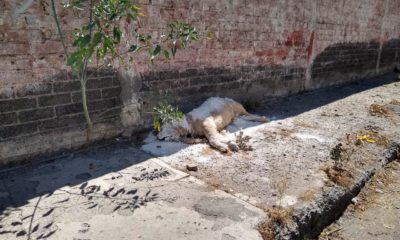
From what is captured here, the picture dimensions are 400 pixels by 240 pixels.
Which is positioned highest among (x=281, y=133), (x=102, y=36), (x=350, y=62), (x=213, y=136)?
(x=102, y=36)

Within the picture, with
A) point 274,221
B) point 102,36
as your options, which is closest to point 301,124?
point 274,221

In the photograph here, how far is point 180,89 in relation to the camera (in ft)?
15.8

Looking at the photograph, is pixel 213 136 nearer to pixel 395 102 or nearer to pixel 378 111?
pixel 378 111

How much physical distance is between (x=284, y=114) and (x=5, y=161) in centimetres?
419

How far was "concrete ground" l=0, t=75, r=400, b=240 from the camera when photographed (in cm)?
254

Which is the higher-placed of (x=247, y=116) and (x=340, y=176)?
(x=247, y=116)

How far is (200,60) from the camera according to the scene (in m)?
5.03

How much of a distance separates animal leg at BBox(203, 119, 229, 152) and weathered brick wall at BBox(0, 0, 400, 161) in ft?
2.10

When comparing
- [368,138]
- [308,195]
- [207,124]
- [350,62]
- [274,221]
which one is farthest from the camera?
[350,62]

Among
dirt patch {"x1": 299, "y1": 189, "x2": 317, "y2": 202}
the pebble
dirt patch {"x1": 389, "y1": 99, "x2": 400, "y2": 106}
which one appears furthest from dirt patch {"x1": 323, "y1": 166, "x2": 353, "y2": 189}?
dirt patch {"x1": 389, "y1": 99, "x2": 400, "y2": 106}

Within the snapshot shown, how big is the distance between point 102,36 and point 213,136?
6.48 feet

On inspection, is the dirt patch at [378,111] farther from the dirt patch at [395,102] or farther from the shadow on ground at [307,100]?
the shadow on ground at [307,100]

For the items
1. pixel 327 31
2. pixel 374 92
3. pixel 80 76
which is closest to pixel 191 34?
pixel 80 76

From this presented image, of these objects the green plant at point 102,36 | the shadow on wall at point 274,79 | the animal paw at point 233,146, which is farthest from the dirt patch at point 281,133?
the green plant at point 102,36
